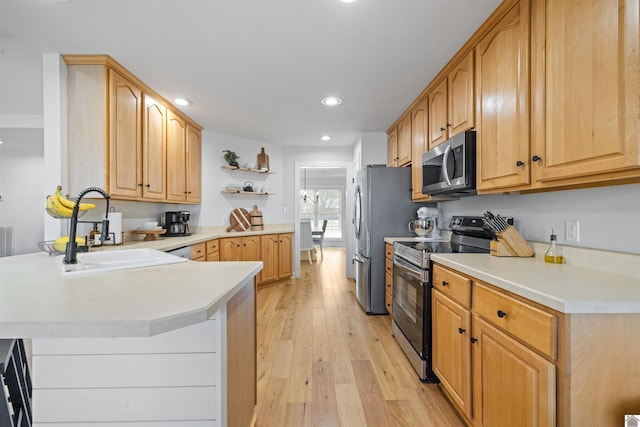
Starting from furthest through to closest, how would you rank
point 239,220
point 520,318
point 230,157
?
point 239,220, point 230,157, point 520,318

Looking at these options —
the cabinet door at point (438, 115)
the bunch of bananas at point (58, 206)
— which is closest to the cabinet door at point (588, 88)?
the cabinet door at point (438, 115)

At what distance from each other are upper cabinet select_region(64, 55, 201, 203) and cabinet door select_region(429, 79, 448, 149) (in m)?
2.61

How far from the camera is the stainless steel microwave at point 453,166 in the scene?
194 centimetres

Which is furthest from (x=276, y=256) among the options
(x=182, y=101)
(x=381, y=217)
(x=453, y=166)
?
(x=453, y=166)

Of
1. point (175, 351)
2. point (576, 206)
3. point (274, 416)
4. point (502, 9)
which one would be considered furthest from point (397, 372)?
point (502, 9)

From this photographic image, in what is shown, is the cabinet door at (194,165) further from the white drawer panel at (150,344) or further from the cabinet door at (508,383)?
the cabinet door at (508,383)

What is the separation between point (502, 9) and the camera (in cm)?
158

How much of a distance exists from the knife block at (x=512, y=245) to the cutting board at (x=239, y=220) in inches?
138

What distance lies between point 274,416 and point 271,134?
3.58 meters

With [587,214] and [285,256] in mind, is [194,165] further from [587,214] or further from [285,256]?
[587,214]

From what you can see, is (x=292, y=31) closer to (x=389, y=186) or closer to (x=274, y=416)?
(x=389, y=186)

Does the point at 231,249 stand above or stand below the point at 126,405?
above

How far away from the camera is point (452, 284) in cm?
161

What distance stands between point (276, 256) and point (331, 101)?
2522mm
